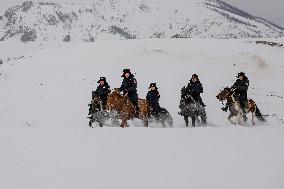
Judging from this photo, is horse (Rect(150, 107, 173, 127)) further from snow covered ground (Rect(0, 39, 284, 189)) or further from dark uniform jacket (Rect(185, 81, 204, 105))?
dark uniform jacket (Rect(185, 81, 204, 105))

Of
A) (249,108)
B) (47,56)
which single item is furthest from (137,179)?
(47,56)

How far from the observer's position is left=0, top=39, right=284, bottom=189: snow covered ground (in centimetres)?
1166

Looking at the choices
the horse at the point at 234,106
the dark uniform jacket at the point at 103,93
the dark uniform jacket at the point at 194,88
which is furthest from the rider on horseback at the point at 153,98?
the horse at the point at 234,106

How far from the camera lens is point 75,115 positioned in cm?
2677

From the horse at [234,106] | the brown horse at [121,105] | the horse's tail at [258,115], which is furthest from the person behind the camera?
the horse's tail at [258,115]

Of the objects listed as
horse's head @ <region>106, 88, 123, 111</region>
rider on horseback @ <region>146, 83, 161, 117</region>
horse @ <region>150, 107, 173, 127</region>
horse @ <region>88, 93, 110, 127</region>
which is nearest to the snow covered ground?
horse @ <region>150, 107, 173, 127</region>

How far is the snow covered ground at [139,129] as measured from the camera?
38.2ft

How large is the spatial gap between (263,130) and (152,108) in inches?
203

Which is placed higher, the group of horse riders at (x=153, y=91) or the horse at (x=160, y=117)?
the group of horse riders at (x=153, y=91)

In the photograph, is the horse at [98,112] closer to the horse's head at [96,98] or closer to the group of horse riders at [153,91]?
the horse's head at [96,98]

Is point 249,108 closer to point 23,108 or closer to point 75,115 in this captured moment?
point 75,115

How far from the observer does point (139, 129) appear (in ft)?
57.4

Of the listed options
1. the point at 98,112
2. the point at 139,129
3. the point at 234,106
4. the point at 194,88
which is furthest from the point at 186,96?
the point at 139,129

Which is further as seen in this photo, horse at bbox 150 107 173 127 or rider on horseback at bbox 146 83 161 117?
horse at bbox 150 107 173 127
